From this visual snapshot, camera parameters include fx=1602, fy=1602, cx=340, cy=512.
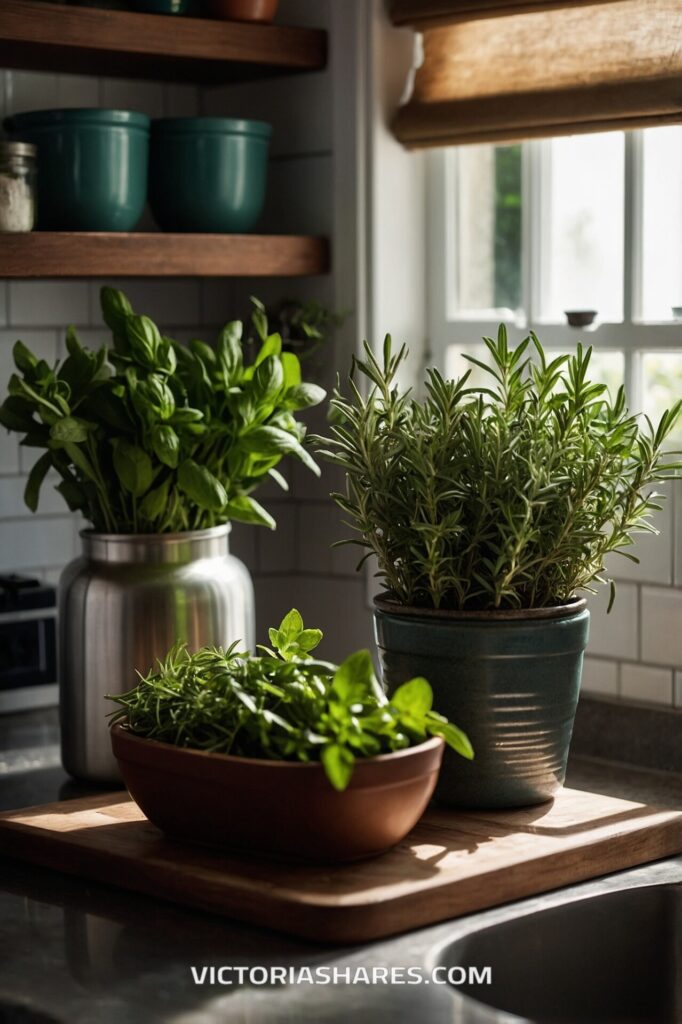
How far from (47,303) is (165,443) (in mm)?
538

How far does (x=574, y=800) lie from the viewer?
160 cm

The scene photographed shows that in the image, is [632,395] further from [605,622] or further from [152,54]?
[152,54]

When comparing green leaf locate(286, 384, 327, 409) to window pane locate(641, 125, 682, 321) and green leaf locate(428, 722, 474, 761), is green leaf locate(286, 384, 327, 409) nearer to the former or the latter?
window pane locate(641, 125, 682, 321)

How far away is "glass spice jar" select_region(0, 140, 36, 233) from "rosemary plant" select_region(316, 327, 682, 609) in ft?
1.80

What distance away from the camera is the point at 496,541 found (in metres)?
1.52

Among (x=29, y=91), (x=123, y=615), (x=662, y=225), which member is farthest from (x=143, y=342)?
(x=662, y=225)

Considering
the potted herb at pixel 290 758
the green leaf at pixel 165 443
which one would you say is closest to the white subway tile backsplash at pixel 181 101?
the green leaf at pixel 165 443

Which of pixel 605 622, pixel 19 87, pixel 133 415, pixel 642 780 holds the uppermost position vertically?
pixel 19 87

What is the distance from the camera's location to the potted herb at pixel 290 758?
1.33m

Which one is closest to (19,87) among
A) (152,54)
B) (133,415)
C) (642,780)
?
(152,54)

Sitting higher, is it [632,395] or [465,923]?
[632,395]

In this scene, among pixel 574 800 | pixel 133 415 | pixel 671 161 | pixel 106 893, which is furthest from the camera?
pixel 671 161

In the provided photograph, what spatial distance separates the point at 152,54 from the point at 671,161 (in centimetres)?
66

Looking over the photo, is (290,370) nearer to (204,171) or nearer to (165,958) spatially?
(204,171)
